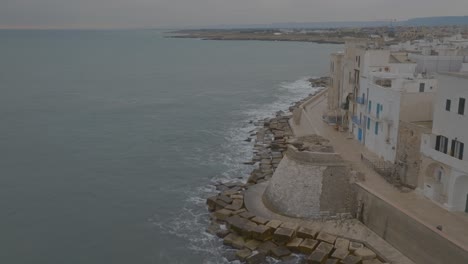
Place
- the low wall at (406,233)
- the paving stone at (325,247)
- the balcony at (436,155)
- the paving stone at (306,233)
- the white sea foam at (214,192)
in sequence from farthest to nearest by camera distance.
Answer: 1. the white sea foam at (214,192)
2. the paving stone at (306,233)
3. the paving stone at (325,247)
4. the balcony at (436,155)
5. the low wall at (406,233)

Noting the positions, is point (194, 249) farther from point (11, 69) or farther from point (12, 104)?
point (11, 69)

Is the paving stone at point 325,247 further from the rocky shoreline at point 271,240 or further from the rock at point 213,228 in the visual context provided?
the rock at point 213,228

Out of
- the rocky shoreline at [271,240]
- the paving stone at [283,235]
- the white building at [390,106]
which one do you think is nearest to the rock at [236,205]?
the rocky shoreline at [271,240]

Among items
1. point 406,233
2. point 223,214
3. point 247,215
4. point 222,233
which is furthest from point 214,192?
point 406,233

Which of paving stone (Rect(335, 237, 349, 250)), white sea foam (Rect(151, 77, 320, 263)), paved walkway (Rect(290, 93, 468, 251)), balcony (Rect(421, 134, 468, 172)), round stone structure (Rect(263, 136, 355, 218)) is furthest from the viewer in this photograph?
round stone structure (Rect(263, 136, 355, 218))

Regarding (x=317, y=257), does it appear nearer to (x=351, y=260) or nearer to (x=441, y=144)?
(x=351, y=260)

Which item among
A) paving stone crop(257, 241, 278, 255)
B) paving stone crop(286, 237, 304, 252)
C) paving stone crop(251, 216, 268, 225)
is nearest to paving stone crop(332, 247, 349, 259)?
paving stone crop(286, 237, 304, 252)

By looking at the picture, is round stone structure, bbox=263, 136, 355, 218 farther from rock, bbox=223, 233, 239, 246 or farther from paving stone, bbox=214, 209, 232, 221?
paving stone, bbox=214, 209, 232, 221
